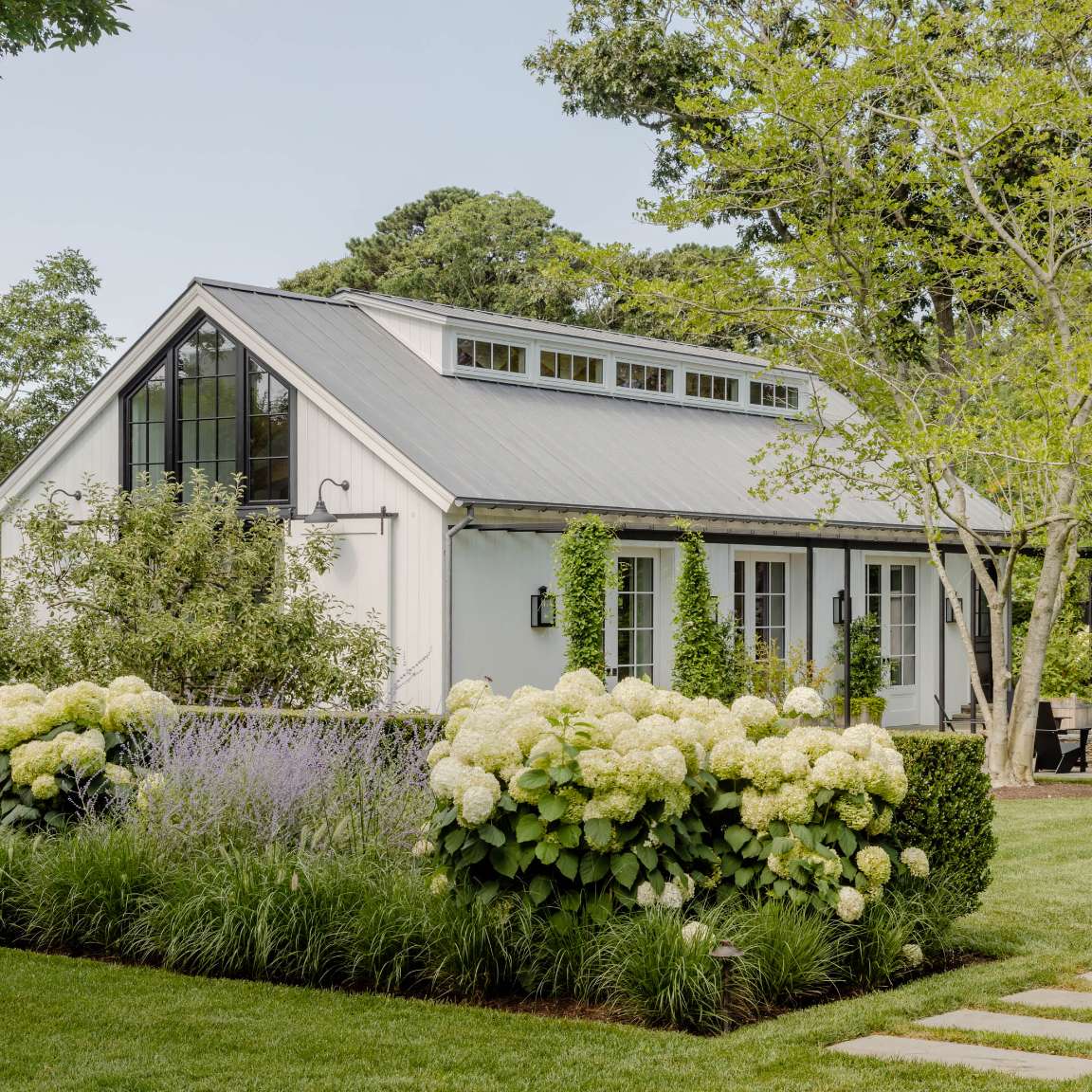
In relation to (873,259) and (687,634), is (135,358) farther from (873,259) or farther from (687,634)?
(873,259)

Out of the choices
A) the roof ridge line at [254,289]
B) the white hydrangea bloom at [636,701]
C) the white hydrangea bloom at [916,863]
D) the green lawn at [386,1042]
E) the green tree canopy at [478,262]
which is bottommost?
the green lawn at [386,1042]

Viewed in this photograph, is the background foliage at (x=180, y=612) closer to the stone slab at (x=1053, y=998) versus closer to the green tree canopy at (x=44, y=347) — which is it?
the stone slab at (x=1053, y=998)

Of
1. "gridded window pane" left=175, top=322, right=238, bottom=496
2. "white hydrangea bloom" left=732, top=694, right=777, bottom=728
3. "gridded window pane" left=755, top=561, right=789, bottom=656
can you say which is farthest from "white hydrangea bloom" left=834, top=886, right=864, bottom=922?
"gridded window pane" left=755, top=561, right=789, bottom=656

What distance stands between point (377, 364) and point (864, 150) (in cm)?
633

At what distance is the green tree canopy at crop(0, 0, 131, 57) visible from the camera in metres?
10.0

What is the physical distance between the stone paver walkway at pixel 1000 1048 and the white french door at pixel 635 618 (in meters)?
11.1

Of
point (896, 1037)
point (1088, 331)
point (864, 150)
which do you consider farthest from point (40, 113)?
point (896, 1037)

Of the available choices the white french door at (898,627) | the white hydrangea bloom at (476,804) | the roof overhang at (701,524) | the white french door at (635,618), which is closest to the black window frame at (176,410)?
the roof overhang at (701,524)

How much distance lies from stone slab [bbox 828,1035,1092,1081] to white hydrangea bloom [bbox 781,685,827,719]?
65.7 inches

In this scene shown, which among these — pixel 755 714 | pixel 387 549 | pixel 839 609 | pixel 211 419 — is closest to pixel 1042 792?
pixel 839 609

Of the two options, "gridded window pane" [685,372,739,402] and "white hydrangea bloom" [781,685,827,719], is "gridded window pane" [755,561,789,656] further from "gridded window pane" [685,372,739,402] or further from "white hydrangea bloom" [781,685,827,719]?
"white hydrangea bloom" [781,685,827,719]

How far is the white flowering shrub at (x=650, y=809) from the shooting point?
19.3ft

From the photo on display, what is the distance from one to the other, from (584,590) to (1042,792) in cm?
489

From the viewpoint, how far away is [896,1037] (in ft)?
17.1
